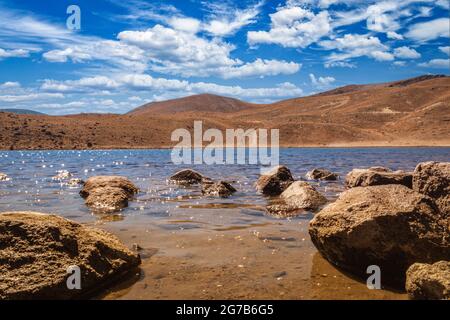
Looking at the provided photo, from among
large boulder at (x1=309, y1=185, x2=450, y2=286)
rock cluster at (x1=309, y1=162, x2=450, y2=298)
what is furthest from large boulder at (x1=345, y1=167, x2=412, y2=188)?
large boulder at (x1=309, y1=185, x2=450, y2=286)

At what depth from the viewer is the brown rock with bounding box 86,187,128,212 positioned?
13.1 m

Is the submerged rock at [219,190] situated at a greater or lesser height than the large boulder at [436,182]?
lesser

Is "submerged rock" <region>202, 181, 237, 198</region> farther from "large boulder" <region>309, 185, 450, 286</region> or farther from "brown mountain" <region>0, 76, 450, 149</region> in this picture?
"brown mountain" <region>0, 76, 450, 149</region>

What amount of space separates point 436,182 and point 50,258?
27.8 feet

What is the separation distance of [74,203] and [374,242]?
36.1ft

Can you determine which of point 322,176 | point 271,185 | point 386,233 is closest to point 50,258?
point 386,233

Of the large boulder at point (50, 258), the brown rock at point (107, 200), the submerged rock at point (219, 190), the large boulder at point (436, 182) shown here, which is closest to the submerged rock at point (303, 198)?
the submerged rock at point (219, 190)

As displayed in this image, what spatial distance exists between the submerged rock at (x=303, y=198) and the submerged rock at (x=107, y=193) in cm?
579

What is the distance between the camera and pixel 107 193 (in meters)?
14.0

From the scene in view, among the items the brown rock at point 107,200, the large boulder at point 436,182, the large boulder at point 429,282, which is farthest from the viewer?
the brown rock at point 107,200

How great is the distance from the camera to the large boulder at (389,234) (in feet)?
21.7

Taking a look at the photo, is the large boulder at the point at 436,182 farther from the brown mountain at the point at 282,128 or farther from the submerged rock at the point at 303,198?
the brown mountain at the point at 282,128

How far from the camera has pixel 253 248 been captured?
8.45 meters

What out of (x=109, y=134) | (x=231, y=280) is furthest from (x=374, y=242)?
(x=109, y=134)
